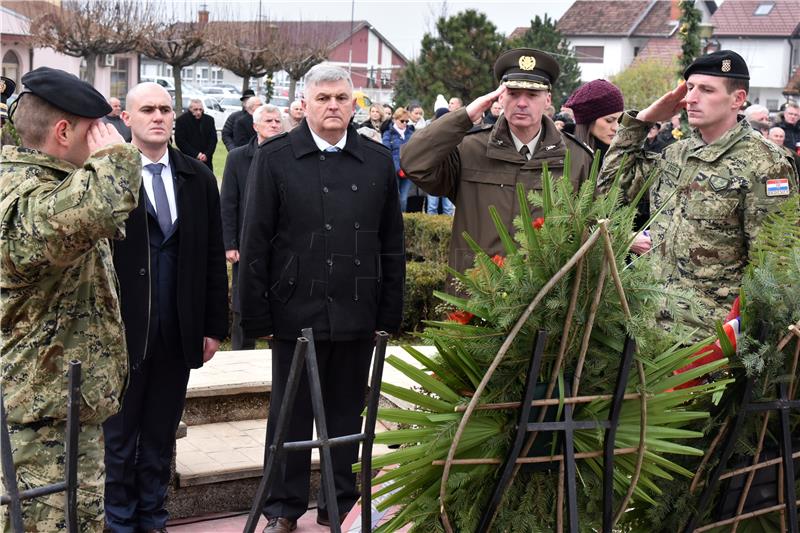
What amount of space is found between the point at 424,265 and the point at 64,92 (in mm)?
6742

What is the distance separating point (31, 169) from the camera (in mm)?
3193

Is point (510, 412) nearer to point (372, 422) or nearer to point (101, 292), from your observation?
point (372, 422)

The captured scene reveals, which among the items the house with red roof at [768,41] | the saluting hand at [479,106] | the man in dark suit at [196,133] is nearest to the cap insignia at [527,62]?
the saluting hand at [479,106]

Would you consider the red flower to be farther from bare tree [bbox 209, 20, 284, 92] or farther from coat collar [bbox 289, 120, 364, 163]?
bare tree [bbox 209, 20, 284, 92]

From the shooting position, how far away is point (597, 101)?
6.01 meters

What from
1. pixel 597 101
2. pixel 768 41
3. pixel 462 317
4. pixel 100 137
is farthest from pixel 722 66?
pixel 768 41

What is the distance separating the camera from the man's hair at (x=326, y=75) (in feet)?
15.4

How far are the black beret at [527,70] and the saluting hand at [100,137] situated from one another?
195cm

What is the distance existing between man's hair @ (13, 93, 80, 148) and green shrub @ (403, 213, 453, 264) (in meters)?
6.98

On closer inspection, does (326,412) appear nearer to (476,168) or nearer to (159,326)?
(159,326)

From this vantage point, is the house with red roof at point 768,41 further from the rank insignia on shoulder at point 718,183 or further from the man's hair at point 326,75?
the man's hair at point 326,75

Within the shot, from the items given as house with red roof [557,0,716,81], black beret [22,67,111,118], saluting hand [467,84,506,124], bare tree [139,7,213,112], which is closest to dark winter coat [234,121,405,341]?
saluting hand [467,84,506,124]

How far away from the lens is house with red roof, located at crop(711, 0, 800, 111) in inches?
2815

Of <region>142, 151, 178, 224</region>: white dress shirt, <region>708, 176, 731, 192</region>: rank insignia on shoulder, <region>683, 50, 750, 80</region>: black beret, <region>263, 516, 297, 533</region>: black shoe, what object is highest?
<region>683, 50, 750, 80</region>: black beret
